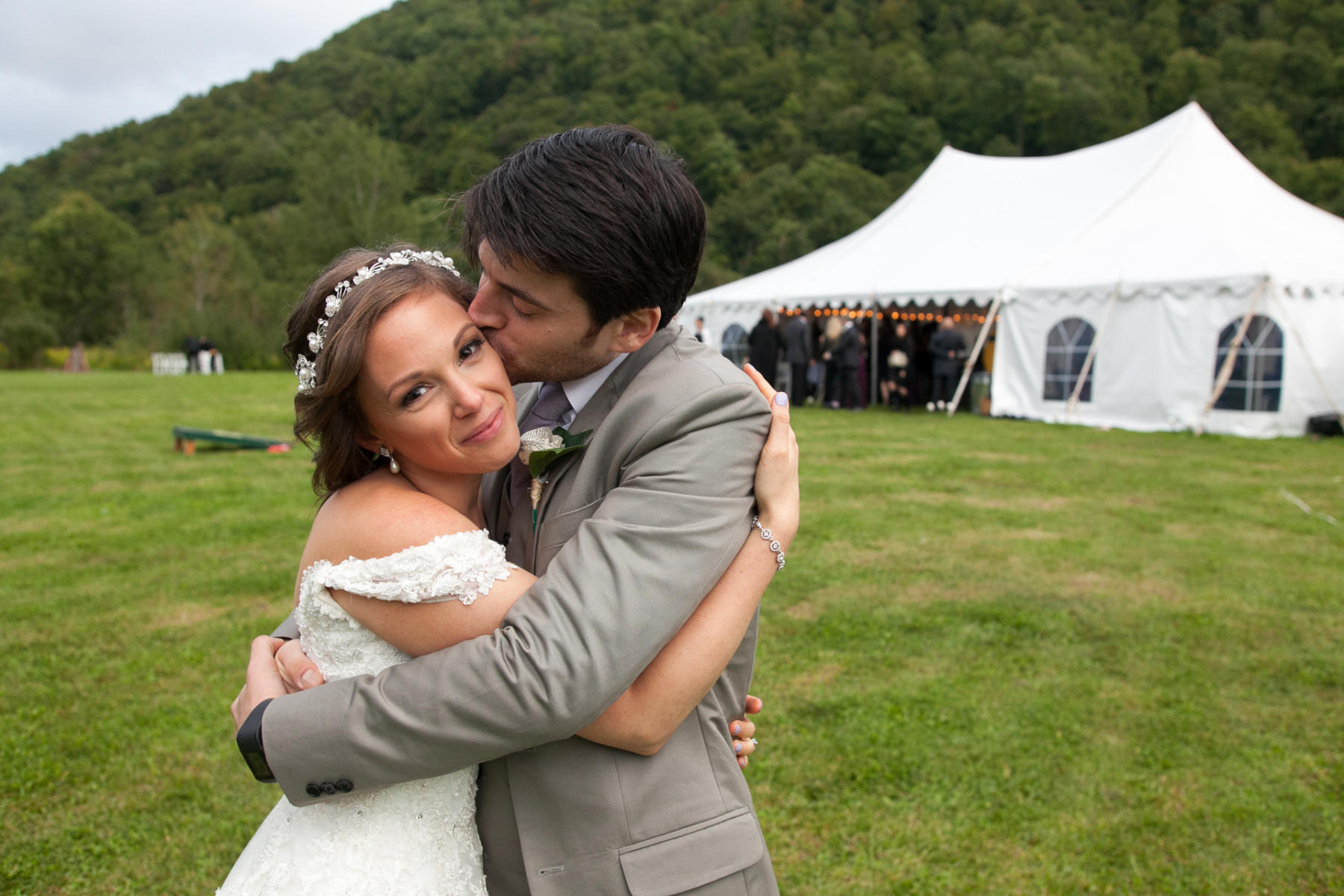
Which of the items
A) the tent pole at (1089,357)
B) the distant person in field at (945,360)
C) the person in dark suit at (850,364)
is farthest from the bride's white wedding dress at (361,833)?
the distant person in field at (945,360)

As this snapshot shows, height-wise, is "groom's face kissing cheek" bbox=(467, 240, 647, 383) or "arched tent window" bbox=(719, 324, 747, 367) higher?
"arched tent window" bbox=(719, 324, 747, 367)

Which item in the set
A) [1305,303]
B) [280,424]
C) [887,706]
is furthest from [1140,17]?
[887,706]

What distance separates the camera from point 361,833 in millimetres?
1504

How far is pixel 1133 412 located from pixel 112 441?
16.1 metres

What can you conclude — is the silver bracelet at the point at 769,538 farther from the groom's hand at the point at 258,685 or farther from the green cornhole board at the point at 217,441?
the green cornhole board at the point at 217,441

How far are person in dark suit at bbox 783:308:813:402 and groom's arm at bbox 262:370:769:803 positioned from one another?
680 inches

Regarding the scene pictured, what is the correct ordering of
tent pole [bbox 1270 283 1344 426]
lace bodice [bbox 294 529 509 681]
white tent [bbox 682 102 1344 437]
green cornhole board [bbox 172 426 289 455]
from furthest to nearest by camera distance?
white tent [bbox 682 102 1344 437]
tent pole [bbox 1270 283 1344 426]
green cornhole board [bbox 172 426 289 455]
lace bodice [bbox 294 529 509 681]

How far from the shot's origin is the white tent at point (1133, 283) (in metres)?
14.1

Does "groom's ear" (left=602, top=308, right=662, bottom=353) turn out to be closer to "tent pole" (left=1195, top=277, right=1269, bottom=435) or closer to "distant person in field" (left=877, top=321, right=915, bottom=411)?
"tent pole" (left=1195, top=277, right=1269, bottom=435)

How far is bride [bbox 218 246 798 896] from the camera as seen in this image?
133 centimetres

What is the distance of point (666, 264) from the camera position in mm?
1437

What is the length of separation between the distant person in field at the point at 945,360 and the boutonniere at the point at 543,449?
1651 centimetres

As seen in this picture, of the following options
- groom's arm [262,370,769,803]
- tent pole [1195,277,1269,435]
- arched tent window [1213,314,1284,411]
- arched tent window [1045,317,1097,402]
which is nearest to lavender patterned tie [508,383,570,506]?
groom's arm [262,370,769,803]

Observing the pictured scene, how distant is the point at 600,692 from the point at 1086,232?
59.6ft
